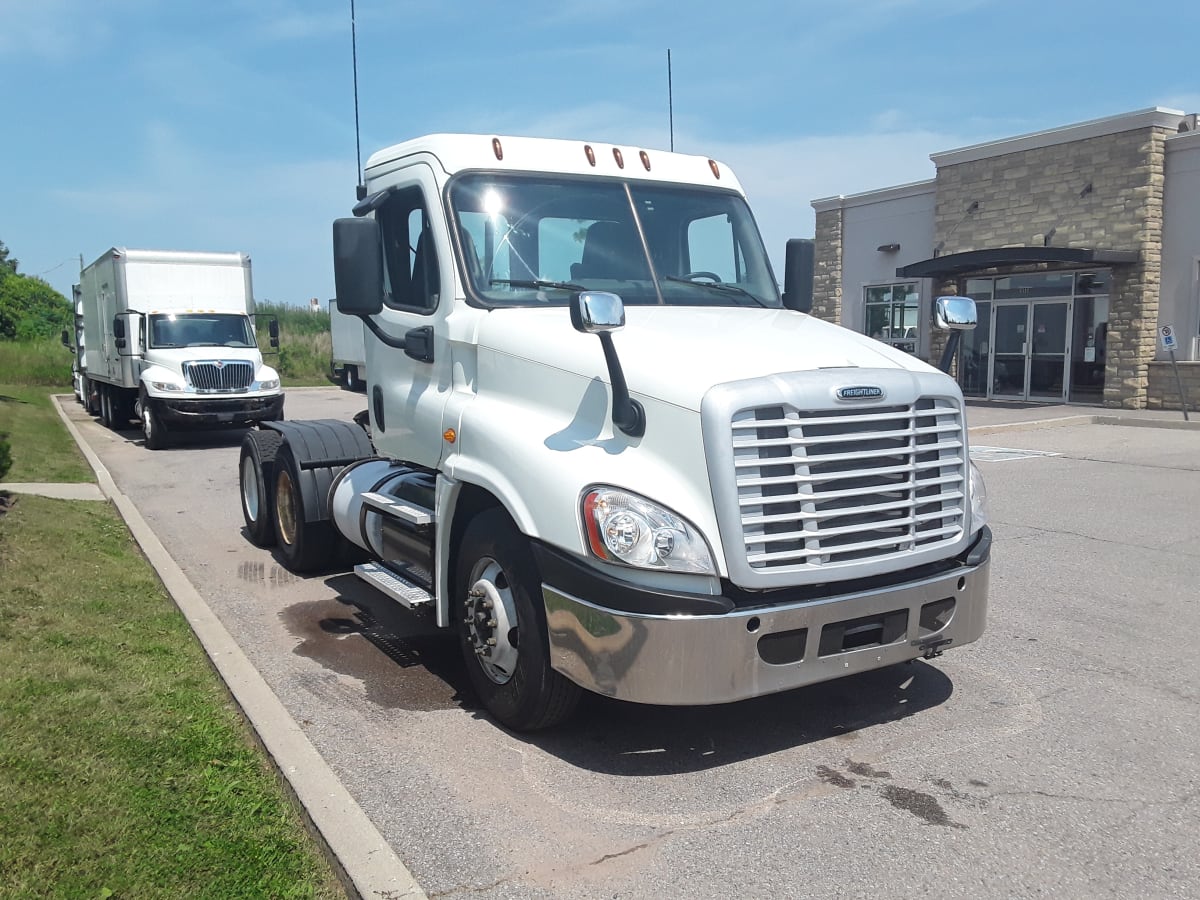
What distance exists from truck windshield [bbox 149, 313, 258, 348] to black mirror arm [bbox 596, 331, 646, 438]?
52.4ft

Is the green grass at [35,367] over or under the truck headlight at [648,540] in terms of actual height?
under

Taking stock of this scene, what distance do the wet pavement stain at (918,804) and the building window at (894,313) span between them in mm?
23985

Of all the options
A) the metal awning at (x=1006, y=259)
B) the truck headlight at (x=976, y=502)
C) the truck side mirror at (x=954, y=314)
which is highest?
the metal awning at (x=1006, y=259)

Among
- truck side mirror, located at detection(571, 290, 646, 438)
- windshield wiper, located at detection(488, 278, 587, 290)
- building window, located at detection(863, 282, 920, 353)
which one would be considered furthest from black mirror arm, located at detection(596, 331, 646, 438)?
building window, located at detection(863, 282, 920, 353)

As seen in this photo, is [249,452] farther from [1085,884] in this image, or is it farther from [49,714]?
[1085,884]

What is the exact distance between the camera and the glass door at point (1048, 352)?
23.5 meters

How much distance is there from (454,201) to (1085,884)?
3968 millimetres

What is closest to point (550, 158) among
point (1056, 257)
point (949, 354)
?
point (949, 354)

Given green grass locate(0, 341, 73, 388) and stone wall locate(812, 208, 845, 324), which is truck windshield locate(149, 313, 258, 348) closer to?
stone wall locate(812, 208, 845, 324)

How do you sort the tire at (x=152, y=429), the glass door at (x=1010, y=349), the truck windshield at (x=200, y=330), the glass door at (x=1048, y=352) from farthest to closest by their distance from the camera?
the glass door at (x=1010, y=349)
the glass door at (x=1048, y=352)
the truck windshield at (x=200, y=330)
the tire at (x=152, y=429)

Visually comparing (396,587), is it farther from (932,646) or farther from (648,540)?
(932,646)

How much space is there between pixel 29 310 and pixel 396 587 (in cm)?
8835

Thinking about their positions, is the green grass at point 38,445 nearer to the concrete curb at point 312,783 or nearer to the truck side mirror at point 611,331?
the concrete curb at point 312,783

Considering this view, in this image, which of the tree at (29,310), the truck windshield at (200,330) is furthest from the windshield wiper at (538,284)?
the tree at (29,310)
